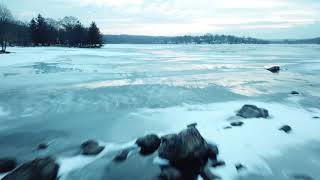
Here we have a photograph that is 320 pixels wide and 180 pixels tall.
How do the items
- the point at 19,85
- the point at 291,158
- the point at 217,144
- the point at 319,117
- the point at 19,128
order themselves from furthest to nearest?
1. the point at 19,85
2. the point at 319,117
3. the point at 19,128
4. the point at 217,144
5. the point at 291,158

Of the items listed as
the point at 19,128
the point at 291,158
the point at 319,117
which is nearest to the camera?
the point at 291,158

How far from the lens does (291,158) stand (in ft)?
27.5

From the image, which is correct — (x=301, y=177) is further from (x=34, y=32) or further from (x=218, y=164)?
(x=34, y=32)

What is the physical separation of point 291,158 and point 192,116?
4.54 m

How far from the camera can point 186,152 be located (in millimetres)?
7770

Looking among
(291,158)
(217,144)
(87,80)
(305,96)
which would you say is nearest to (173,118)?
(217,144)

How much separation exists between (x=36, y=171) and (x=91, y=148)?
223cm

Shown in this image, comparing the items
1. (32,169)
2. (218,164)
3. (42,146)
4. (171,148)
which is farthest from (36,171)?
(218,164)

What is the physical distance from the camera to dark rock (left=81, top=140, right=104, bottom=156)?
8648 millimetres

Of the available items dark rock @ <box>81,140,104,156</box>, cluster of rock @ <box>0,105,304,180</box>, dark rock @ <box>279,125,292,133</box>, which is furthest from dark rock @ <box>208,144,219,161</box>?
dark rock @ <box>81,140,104,156</box>

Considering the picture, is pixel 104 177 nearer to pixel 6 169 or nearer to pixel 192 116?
pixel 6 169

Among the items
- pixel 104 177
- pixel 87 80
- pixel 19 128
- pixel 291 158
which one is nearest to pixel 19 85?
pixel 87 80

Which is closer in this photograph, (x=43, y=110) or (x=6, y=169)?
(x=6, y=169)

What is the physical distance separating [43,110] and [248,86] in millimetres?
12791
